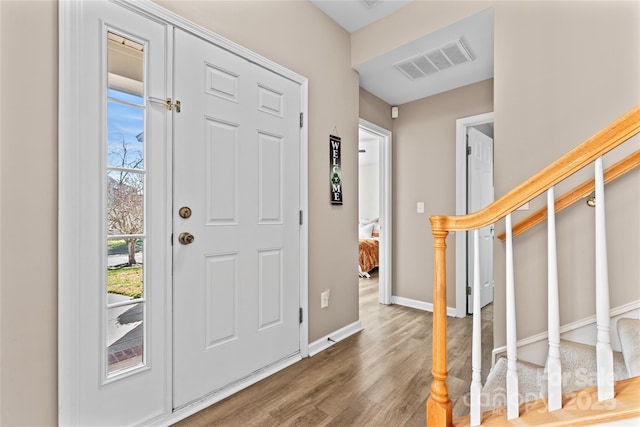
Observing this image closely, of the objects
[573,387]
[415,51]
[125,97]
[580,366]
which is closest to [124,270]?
[125,97]

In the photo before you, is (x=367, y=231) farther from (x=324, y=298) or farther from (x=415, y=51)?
(x=415, y=51)

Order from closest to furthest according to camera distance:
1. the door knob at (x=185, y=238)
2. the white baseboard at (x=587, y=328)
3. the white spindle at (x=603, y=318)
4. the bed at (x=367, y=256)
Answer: the white spindle at (x=603, y=318) → the white baseboard at (x=587, y=328) → the door knob at (x=185, y=238) → the bed at (x=367, y=256)

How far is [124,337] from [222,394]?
0.68 m

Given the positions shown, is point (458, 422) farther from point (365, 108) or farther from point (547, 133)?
point (365, 108)

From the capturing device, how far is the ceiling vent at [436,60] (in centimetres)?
247

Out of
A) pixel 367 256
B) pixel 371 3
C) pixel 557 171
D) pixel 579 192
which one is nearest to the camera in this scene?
pixel 557 171

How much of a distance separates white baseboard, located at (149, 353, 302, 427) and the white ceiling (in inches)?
103

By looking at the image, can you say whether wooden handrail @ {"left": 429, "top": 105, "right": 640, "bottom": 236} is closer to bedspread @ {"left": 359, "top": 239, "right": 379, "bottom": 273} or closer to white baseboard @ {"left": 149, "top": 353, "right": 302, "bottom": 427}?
white baseboard @ {"left": 149, "top": 353, "right": 302, "bottom": 427}

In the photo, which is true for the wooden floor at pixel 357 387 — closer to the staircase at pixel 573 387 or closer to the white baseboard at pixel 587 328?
the staircase at pixel 573 387

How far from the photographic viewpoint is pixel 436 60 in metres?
2.67

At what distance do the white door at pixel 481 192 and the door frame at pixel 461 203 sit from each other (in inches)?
3.1

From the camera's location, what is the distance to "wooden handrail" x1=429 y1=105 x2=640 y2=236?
0.93 metres

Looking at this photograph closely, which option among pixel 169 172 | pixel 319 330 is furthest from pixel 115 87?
pixel 319 330

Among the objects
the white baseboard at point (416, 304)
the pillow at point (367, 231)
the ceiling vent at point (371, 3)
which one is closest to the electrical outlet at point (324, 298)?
the white baseboard at point (416, 304)
